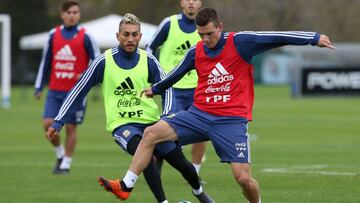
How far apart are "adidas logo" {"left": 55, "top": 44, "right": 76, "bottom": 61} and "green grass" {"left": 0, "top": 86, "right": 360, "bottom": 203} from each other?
5.73 ft

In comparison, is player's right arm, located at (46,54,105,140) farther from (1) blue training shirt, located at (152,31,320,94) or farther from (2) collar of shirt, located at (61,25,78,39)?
(2) collar of shirt, located at (61,25,78,39)

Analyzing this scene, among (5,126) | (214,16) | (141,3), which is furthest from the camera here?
(141,3)

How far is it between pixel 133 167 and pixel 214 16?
1.72 meters

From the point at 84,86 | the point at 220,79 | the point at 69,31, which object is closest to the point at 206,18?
the point at 220,79

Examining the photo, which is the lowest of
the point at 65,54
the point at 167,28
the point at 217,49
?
the point at 65,54

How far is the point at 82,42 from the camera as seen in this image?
1628 cm

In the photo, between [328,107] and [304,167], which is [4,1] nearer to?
[328,107]

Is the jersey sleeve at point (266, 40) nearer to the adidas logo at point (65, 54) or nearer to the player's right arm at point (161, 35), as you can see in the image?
the player's right arm at point (161, 35)

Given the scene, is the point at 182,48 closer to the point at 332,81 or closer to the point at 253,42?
the point at 253,42

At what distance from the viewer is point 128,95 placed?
11.5 meters

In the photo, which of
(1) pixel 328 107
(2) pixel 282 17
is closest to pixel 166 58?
(1) pixel 328 107

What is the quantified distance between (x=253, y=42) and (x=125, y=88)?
1.65 m

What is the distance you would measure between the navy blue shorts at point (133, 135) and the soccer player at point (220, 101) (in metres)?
0.27

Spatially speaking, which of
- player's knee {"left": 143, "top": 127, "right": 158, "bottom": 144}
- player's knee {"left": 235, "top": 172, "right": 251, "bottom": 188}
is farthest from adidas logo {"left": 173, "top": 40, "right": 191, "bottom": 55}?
player's knee {"left": 235, "top": 172, "right": 251, "bottom": 188}
